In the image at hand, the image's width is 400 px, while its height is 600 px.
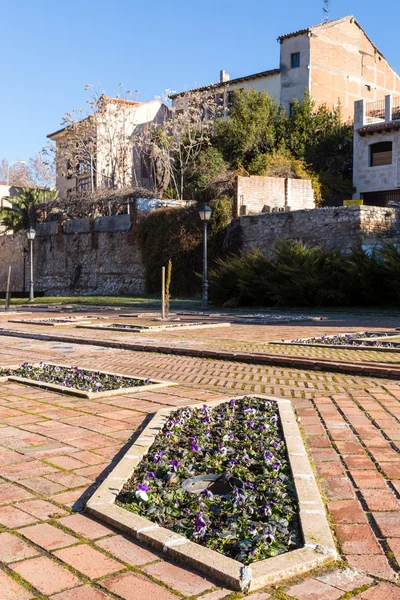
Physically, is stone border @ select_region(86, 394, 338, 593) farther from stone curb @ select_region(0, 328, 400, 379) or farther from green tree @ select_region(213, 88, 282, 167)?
green tree @ select_region(213, 88, 282, 167)

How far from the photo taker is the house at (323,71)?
40000mm

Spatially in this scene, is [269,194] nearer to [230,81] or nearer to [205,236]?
[205,236]

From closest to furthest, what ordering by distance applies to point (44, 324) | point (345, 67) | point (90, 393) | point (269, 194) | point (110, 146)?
point (90, 393) < point (44, 324) < point (269, 194) < point (110, 146) < point (345, 67)

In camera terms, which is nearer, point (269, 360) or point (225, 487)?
point (225, 487)

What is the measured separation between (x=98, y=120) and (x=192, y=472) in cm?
3902

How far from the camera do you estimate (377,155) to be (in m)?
36.5

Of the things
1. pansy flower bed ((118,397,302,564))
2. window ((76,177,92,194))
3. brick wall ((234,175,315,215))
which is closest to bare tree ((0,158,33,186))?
window ((76,177,92,194))

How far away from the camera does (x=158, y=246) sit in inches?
1113

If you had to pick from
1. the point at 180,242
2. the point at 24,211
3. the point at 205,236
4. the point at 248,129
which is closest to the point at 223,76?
the point at 248,129

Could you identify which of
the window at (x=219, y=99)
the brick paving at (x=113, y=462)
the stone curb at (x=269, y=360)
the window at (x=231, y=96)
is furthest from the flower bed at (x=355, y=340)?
the window at (x=219, y=99)

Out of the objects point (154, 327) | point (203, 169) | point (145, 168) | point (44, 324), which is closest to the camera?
point (154, 327)

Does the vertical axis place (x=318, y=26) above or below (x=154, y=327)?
above

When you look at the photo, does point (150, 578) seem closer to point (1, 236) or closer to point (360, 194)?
point (360, 194)

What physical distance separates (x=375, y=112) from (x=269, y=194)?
1403 centimetres
